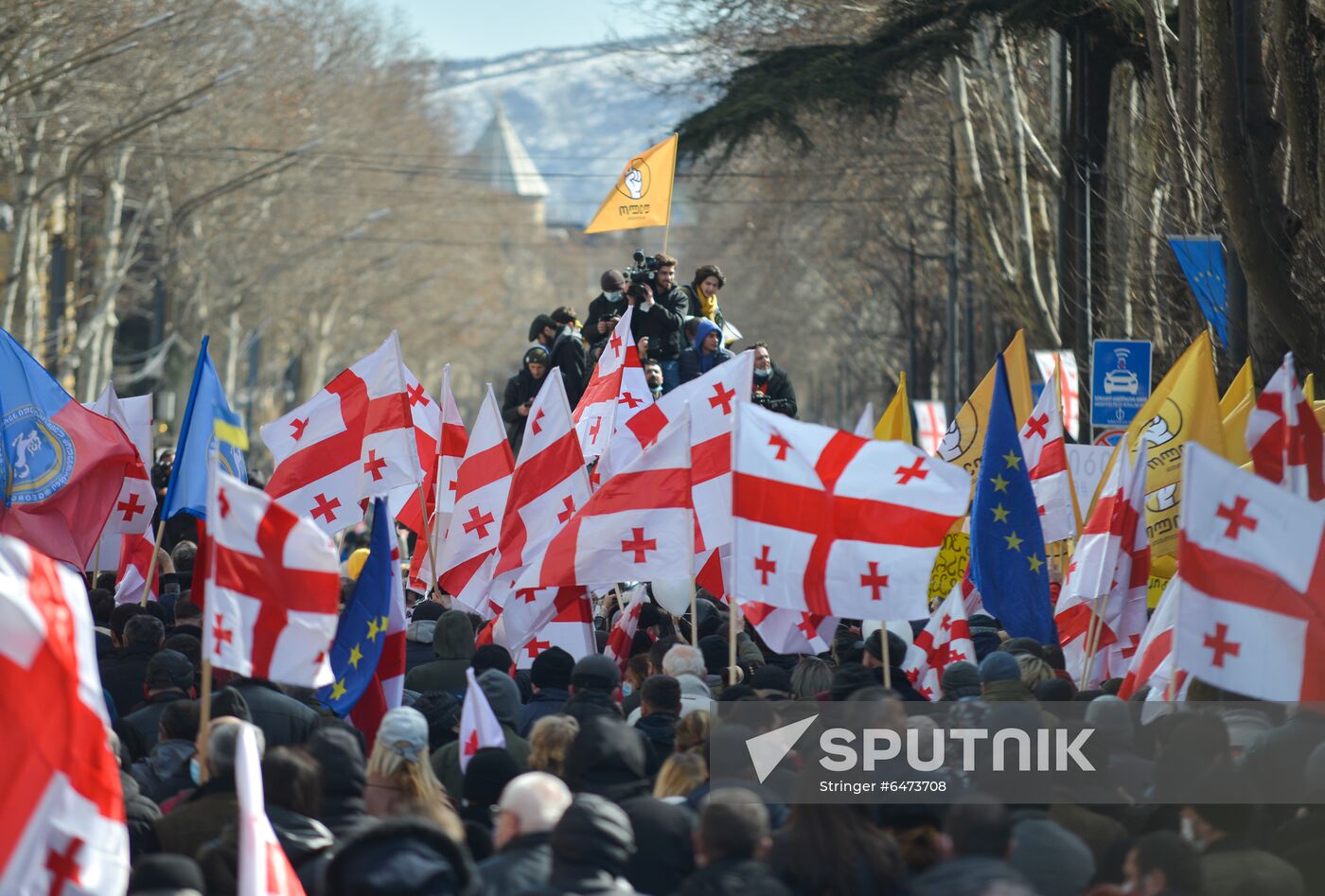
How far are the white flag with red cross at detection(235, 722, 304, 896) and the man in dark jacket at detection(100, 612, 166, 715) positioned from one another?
362cm

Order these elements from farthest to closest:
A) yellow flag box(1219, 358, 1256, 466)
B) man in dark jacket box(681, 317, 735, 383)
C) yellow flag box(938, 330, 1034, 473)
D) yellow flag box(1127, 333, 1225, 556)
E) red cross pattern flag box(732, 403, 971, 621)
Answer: man in dark jacket box(681, 317, 735, 383) → yellow flag box(938, 330, 1034, 473) → yellow flag box(1219, 358, 1256, 466) → yellow flag box(1127, 333, 1225, 556) → red cross pattern flag box(732, 403, 971, 621)

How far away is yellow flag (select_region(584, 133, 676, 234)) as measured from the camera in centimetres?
1756

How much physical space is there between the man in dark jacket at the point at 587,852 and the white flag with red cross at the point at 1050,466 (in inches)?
268

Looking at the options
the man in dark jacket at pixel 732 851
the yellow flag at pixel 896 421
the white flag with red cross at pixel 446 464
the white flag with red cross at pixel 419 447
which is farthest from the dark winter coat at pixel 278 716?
the white flag with red cross at pixel 419 447

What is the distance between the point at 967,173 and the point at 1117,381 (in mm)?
13729

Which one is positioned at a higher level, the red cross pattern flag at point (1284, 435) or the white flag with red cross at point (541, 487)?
the red cross pattern flag at point (1284, 435)

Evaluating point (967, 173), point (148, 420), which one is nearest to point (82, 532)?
point (148, 420)

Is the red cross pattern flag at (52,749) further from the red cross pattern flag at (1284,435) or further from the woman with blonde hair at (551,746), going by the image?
the red cross pattern flag at (1284,435)

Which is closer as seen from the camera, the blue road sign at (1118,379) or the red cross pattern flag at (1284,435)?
the red cross pattern flag at (1284,435)

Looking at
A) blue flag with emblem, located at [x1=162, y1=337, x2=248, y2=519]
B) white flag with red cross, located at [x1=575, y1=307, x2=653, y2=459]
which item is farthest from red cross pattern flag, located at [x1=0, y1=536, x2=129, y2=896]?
white flag with red cross, located at [x1=575, y1=307, x2=653, y2=459]

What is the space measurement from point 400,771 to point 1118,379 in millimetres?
12345

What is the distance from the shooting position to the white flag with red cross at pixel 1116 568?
10.6 meters

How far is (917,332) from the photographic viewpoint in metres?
51.9

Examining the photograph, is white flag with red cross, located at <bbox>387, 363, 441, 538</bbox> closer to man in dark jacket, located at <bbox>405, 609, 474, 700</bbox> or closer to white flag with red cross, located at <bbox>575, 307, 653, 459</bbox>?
white flag with red cross, located at <bbox>575, 307, 653, 459</bbox>
